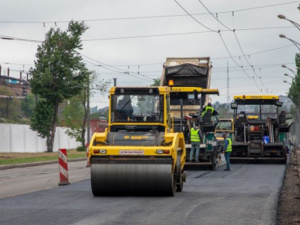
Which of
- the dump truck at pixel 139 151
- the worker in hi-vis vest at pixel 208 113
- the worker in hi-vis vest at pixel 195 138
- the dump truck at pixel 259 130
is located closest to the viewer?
the dump truck at pixel 139 151

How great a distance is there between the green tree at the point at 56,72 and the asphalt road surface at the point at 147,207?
3705cm

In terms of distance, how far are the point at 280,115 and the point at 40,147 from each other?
3374 cm

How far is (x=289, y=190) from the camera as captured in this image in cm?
1900

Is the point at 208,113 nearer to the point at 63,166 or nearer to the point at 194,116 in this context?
the point at 194,116

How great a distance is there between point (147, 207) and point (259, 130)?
2178 centimetres

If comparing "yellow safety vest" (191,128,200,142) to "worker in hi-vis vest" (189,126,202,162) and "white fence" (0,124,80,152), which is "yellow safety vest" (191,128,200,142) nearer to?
"worker in hi-vis vest" (189,126,202,162)

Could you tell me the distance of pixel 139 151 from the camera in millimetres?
15508

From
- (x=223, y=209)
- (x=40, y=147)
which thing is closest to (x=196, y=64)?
(x=223, y=209)

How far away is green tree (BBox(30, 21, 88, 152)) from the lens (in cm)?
5509

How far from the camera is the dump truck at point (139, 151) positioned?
50.7 feet

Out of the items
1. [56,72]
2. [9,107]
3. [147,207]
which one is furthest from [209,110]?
[9,107]

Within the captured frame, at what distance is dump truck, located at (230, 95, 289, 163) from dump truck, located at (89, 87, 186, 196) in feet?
57.3

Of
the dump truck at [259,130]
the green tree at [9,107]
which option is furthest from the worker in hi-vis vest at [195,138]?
the green tree at [9,107]

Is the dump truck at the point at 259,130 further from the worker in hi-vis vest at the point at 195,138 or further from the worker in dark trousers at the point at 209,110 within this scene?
the worker in hi-vis vest at the point at 195,138
